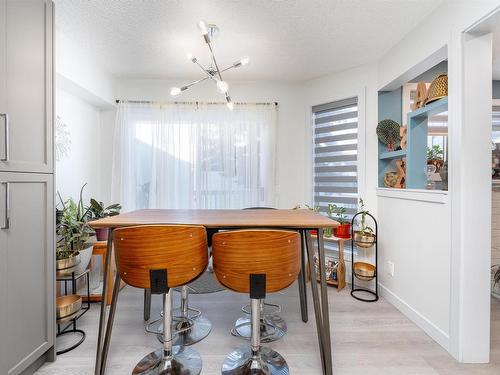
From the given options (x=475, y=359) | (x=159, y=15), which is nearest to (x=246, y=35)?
(x=159, y=15)

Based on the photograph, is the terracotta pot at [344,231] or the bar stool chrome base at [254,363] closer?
the bar stool chrome base at [254,363]

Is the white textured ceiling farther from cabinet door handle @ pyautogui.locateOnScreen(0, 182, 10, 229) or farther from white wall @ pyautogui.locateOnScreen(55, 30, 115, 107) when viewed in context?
cabinet door handle @ pyautogui.locateOnScreen(0, 182, 10, 229)

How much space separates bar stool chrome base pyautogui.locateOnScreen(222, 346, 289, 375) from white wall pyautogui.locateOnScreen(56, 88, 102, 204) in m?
2.37

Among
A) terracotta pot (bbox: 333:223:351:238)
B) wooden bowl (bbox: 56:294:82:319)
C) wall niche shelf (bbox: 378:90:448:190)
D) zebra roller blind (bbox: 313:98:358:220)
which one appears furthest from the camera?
zebra roller blind (bbox: 313:98:358:220)

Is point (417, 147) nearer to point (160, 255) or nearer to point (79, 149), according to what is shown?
point (160, 255)

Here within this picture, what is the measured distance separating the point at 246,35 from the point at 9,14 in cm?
165

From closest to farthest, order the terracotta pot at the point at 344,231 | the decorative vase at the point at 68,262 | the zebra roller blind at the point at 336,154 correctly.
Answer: the decorative vase at the point at 68,262 → the terracotta pot at the point at 344,231 → the zebra roller blind at the point at 336,154

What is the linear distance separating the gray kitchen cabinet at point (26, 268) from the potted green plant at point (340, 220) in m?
2.59

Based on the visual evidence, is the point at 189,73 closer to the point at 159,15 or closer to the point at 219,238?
the point at 159,15

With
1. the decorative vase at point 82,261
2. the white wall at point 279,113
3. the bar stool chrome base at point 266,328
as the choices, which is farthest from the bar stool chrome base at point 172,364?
the white wall at point 279,113

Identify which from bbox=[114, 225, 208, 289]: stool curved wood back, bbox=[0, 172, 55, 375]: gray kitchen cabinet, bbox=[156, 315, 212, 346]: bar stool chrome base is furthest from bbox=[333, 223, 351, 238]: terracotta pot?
bbox=[0, 172, 55, 375]: gray kitchen cabinet

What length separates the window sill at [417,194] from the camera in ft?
6.23

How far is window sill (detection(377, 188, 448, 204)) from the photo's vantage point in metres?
1.90

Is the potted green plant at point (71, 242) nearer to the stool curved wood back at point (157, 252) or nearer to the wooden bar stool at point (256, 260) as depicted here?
the stool curved wood back at point (157, 252)
